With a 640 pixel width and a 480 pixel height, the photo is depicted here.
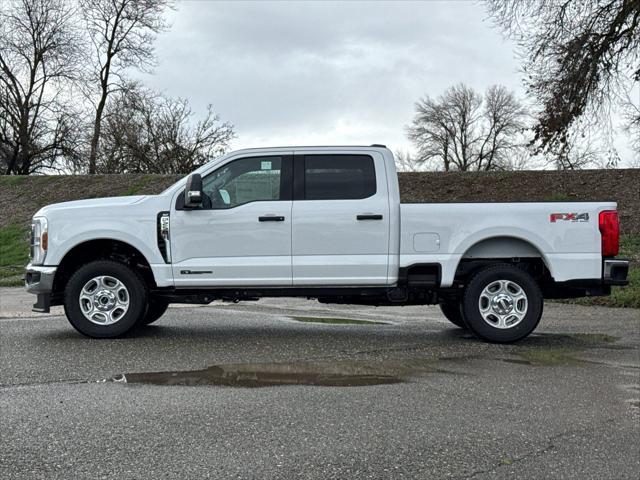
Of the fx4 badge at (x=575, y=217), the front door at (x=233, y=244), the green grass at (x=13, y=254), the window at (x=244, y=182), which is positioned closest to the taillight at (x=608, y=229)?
the fx4 badge at (x=575, y=217)

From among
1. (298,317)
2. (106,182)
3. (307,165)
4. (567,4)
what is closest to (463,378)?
(307,165)

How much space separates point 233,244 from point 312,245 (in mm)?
855

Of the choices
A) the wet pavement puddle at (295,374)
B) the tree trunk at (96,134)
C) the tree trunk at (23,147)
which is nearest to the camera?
the wet pavement puddle at (295,374)

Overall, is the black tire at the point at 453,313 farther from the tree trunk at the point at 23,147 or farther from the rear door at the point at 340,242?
the tree trunk at the point at 23,147

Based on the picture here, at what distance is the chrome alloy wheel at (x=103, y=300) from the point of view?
7891 millimetres

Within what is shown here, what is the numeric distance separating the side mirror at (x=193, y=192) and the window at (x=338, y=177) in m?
1.15

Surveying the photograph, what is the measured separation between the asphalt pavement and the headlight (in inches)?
35.4

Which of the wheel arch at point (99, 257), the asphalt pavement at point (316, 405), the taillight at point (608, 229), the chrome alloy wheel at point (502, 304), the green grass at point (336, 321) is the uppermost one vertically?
the taillight at point (608, 229)

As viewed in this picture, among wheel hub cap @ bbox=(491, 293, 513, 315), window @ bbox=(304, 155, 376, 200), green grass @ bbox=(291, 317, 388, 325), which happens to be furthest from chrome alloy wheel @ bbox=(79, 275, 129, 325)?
wheel hub cap @ bbox=(491, 293, 513, 315)

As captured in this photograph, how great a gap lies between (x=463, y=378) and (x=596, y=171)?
18.7 m

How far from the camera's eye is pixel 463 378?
20.3 ft

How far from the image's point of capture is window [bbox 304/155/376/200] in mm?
7969

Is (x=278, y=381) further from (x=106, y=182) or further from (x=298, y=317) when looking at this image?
(x=106, y=182)

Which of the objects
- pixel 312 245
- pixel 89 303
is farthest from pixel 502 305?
pixel 89 303
